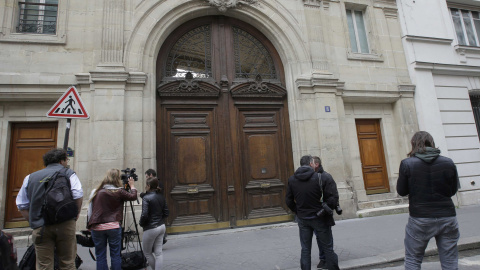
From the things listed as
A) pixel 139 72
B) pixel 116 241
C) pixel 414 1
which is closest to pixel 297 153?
pixel 139 72

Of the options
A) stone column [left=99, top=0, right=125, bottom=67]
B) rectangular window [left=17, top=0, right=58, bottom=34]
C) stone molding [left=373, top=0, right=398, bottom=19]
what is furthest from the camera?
stone molding [left=373, top=0, right=398, bottom=19]

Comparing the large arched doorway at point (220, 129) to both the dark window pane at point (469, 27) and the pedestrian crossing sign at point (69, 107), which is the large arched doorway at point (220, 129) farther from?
the dark window pane at point (469, 27)

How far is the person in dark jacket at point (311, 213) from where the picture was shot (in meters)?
3.57

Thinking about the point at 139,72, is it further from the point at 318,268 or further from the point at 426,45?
the point at 426,45

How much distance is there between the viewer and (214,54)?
770 cm

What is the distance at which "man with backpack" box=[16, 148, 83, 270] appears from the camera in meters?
3.09

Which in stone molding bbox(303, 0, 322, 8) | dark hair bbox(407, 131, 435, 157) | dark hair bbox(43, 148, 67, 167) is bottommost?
dark hair bbox(407, 131, 435, 157)

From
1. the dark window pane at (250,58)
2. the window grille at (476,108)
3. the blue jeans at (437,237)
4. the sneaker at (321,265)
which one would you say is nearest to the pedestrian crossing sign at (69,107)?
the sneaker at (321,265)

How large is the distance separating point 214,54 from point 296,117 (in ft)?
9.89

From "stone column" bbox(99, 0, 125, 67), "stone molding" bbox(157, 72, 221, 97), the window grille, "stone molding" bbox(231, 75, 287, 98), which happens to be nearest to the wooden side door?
"stone molding" bbox(231, 75, 287, 98)

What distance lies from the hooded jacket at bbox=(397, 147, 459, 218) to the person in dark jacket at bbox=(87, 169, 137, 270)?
3.62 metres

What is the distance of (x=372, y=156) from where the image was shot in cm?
870

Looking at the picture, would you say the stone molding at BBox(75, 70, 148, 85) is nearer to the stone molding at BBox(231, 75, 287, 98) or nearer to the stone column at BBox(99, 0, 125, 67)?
the stone column at BBox(99, 0, 125, 67)

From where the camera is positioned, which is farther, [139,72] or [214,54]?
[214,54]
